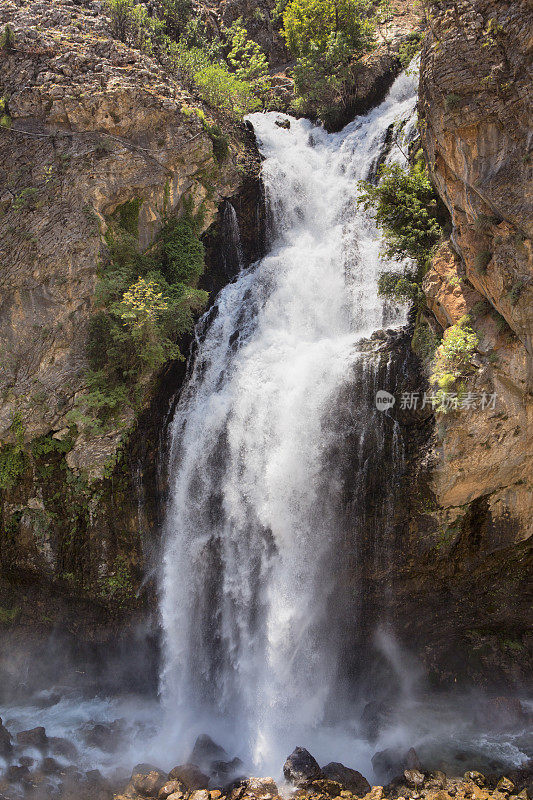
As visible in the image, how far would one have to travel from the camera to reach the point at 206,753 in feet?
36.4

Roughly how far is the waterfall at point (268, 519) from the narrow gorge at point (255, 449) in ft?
0.21

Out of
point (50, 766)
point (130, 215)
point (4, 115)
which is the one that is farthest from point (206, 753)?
point (4, 115)

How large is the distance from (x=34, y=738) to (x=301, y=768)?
6472 millimetres

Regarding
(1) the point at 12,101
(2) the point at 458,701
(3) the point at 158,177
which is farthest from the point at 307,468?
(1) the point at 12,101

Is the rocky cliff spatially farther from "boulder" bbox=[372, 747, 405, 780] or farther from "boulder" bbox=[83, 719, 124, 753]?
"boulder" bbox=[372, 747, 405, 780]

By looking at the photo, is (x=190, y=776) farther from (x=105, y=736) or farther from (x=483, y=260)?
(x=483, y=260)

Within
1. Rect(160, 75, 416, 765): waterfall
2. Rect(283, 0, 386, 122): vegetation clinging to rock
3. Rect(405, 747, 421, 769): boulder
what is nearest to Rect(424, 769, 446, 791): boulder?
Rect(405, 747, 421, 769): boulder

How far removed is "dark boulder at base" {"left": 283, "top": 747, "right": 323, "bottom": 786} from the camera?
9.90 meters

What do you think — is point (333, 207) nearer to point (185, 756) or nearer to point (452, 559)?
point (452, 559)

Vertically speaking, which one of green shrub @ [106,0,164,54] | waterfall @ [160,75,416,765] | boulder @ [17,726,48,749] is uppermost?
green shrub @ [106,0,164,54]

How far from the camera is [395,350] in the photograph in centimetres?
1265

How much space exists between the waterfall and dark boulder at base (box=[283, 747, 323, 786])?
984 millimetres

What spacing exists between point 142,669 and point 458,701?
8.11 m

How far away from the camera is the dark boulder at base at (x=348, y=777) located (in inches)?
392
